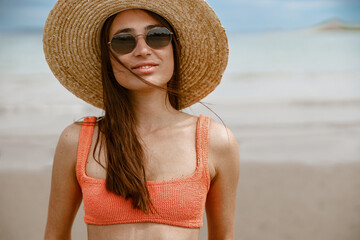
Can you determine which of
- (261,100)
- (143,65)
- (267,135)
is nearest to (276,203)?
(267,135)

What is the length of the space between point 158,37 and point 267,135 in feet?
17.3

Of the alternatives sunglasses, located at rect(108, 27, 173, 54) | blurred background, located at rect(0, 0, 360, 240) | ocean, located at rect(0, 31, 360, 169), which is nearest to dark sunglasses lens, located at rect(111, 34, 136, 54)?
sunglasses, located at rect(108, 27, 173, 54)

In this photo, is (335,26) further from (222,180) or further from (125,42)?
(125,42)

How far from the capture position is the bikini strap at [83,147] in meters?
1.84

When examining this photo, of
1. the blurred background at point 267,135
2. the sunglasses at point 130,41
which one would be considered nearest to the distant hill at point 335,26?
the blurred background at point 267,135

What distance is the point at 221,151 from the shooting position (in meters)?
1.93

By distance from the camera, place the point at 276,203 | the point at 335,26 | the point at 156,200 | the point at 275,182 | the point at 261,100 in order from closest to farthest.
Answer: the point at 156,200 < the point at 276,203 < the point at 275,182 < the point at 261,100 < the point at 335,26

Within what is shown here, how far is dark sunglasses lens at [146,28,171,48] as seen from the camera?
1881 millimetres

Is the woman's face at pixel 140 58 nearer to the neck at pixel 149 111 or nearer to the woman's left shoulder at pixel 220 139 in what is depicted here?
the neck at pixel 149 111

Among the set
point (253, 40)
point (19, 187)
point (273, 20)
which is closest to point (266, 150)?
point (19, 187)

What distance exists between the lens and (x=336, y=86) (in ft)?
39.4

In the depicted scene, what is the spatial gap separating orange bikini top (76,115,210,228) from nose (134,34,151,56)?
48 centimetres

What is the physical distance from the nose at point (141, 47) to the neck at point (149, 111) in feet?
0.71

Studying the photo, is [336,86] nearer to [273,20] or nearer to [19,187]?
[19,187]
